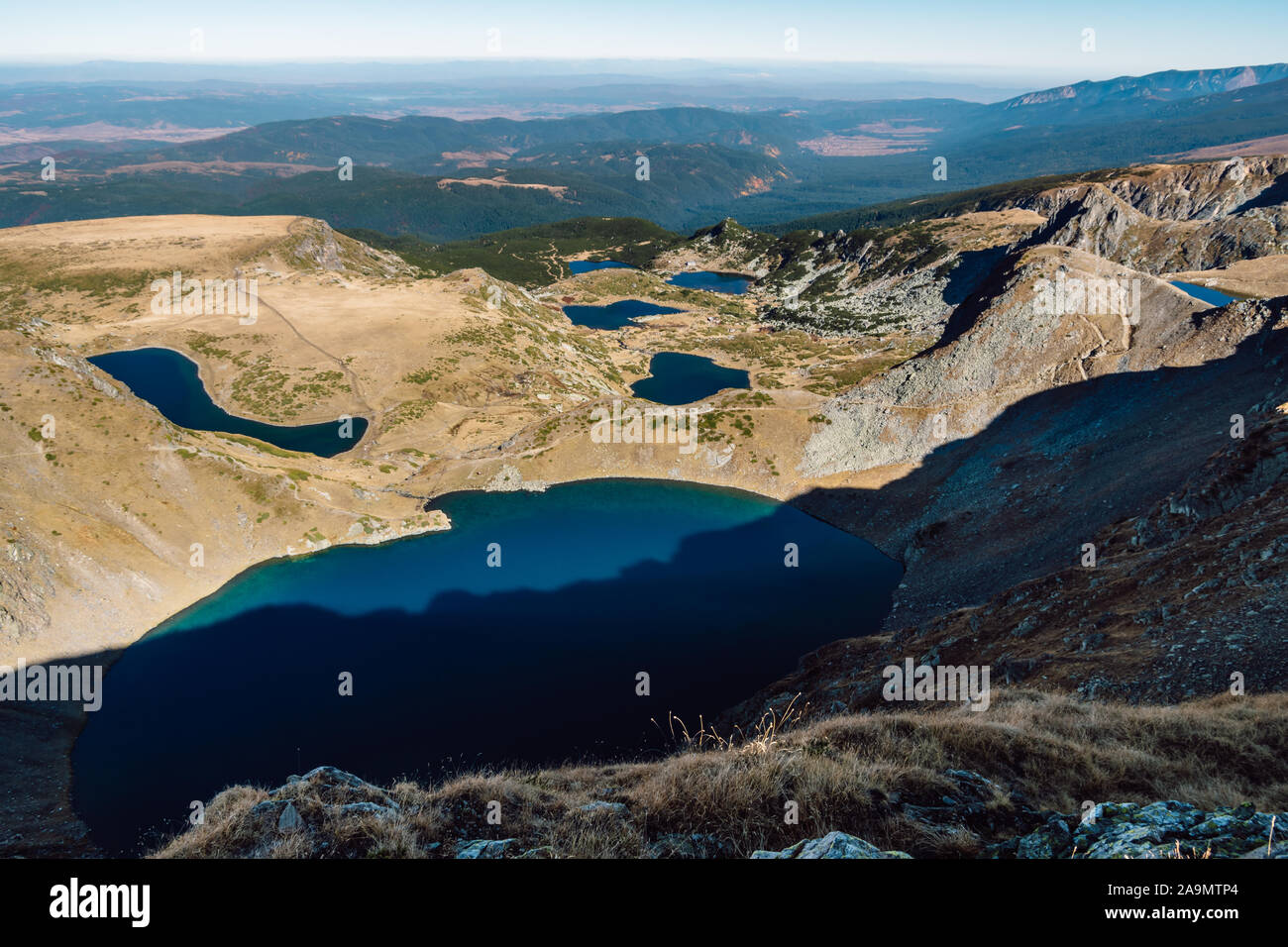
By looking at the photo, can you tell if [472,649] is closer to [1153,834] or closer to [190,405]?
[1153,834]

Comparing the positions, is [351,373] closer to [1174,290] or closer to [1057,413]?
[1057,413]

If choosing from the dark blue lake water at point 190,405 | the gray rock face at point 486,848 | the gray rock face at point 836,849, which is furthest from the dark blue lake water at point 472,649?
the dark blue lake water at point 190,405

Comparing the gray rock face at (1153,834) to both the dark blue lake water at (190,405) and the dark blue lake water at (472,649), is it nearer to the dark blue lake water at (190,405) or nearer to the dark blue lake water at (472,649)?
the dark blue lake water at (472,649)

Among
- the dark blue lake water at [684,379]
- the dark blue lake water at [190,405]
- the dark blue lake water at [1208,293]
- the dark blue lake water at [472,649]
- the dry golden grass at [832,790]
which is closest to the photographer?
the dry golden grass at [832,790]

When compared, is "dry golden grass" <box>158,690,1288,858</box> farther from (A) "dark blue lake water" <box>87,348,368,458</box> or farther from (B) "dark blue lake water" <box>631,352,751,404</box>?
(B) "dark blue lake water" <box>631,352,751,404</box>

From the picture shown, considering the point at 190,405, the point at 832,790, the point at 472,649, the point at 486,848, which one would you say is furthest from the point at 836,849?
the point at 190,405

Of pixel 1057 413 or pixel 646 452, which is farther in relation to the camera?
pixel 646 452
